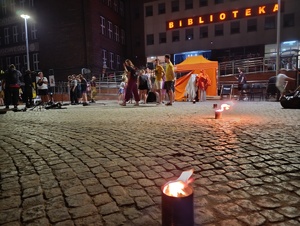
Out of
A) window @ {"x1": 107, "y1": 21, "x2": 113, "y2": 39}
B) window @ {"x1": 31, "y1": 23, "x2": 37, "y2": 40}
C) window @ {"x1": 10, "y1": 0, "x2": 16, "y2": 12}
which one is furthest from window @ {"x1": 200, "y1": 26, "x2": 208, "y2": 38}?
window @ {"x1": 10, "y1": 0, "x2": 16, "y2": 12}

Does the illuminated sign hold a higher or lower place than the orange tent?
higher

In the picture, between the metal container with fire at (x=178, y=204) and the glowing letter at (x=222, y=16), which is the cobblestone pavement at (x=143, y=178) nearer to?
the metal container with fire at (x=178, y=204)

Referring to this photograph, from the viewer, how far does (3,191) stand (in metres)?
2.30

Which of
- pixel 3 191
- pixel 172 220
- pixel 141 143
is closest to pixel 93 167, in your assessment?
pixel 3 191

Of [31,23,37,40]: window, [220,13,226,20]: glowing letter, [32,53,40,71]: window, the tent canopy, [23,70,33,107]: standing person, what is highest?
[220,13,226,20]: glowing letter

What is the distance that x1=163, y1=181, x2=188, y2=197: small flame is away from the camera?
4.44 ft

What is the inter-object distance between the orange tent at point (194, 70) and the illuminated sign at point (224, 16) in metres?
17.8

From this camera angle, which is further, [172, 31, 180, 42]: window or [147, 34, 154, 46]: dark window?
[147, 34, 154, 46]: dark window

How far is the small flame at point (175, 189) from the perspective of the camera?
1.35 meters

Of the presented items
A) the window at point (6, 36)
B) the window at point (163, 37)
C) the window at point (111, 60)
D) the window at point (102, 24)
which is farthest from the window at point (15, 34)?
the window at point (163, 37)

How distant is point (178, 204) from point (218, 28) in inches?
1415

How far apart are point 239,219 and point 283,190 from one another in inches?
27.6

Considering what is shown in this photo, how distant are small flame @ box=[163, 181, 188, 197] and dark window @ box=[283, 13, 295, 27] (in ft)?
118

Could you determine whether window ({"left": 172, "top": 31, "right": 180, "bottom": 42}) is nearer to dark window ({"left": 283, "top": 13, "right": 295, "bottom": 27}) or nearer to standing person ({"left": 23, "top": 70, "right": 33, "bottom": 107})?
dark window ({"left": 283, "top": 13, "right": 295, "bottom": 27})
